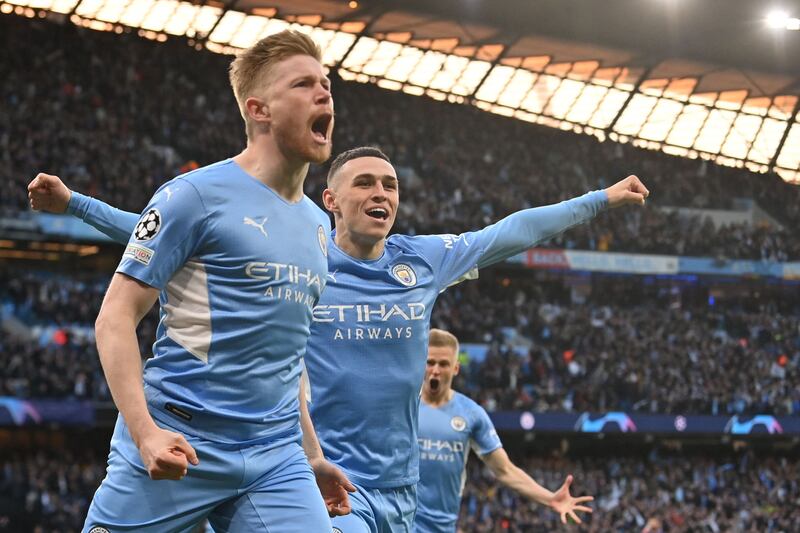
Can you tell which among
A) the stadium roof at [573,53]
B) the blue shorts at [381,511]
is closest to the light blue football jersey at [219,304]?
the blue shorts at [381,511]

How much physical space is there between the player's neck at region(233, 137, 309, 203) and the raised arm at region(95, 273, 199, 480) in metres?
0.61

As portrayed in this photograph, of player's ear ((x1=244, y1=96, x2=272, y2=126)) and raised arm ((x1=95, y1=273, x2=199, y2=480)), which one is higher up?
player's ear ((x1=244, y1=96, x2=272, y2=126))

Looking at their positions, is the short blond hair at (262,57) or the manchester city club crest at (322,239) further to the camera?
the manchester city club crest at (322,239)

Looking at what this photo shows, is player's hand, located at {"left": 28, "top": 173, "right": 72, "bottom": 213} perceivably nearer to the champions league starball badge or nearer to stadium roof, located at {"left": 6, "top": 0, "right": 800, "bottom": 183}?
the champions league starball badge

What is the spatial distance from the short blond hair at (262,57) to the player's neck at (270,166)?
0.27ft

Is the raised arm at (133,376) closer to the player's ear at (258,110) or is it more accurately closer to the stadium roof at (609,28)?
the player's ear at (258,110)

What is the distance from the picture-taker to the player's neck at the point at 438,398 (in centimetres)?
→ 927

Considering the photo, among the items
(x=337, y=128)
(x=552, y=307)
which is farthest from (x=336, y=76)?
(x=552, y=307)

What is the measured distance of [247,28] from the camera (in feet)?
126

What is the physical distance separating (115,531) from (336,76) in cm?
3730

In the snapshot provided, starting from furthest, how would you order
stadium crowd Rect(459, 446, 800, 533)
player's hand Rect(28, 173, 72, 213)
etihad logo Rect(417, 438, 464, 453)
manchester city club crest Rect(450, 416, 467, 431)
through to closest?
stadium crowd Rect(459, 446, 800, 533) < manchester city club crest Rect(450, 416, 467, 431) < etihad logo Rect(417, 438, 464, 453) < player's hand Rect(28, 173, 72, 213)

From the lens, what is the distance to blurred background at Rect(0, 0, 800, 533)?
28.2 metres

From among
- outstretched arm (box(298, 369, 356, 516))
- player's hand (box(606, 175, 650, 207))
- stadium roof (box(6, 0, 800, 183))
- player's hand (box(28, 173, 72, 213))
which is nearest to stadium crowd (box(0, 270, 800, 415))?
stadium roof (box(6, 0, 800, 183))

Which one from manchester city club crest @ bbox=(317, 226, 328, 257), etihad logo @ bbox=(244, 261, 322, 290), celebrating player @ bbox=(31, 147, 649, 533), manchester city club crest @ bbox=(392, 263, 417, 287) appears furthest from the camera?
manchester city club crest @ bbox=(392, 263, 417, 287)
